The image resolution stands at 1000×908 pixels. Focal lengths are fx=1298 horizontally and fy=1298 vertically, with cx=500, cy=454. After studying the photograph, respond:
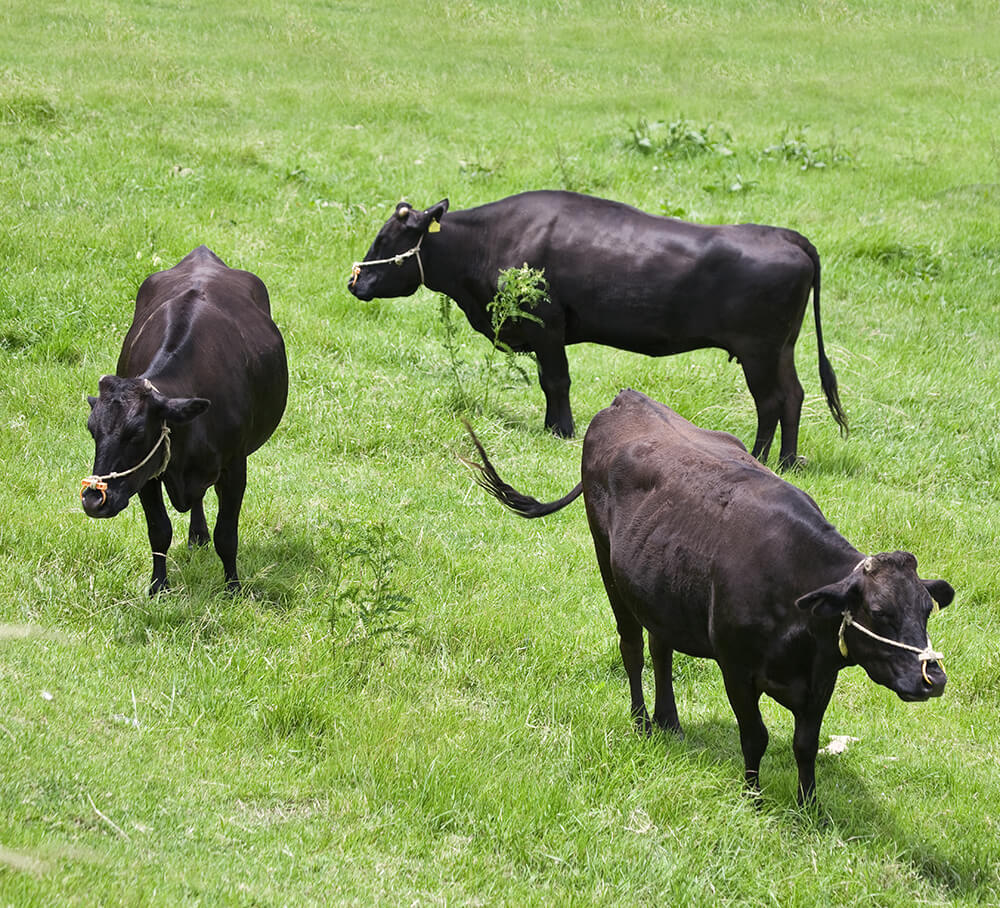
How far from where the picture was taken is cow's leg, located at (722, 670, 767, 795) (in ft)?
17.9

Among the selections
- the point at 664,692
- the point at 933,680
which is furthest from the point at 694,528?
the point at 933,680

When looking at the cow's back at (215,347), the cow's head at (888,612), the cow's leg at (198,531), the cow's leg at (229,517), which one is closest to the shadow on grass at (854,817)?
the cow's head at (888,612)

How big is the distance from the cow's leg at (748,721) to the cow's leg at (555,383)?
5426mm

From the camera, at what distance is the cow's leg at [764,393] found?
10.6 m

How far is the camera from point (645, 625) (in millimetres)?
5965

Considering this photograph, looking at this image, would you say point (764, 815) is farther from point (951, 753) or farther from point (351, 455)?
point (351, 455)

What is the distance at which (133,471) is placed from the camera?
6.58 meters

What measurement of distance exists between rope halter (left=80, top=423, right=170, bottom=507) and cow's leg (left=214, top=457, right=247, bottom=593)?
593 mm

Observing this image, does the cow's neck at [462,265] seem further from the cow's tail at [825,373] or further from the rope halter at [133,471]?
the rope halter at [133,471]

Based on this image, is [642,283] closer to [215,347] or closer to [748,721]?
[215,347]

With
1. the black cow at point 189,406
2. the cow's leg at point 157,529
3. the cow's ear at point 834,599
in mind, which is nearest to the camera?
the cow's ear at point 834,599

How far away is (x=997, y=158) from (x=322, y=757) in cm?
1676

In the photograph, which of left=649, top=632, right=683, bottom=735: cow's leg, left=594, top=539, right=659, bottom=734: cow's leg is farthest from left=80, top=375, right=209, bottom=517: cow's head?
left=649, top=632, right=683, bottom=735: cow's leg

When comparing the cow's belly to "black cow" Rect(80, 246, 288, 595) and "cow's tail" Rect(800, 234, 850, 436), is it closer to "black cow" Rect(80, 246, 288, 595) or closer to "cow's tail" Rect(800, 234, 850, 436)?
"black cow" Rect(80, 246, 288, 595)
